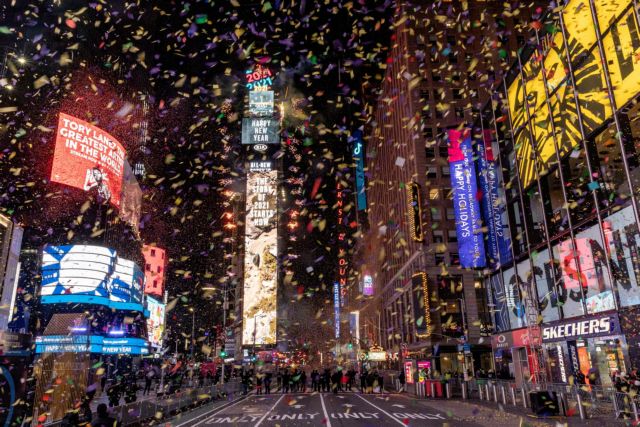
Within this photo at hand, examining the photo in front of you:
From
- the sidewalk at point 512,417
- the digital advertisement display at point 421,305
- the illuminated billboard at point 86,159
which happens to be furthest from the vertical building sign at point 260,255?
the sidewalk at point 512,417

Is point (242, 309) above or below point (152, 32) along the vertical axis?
below

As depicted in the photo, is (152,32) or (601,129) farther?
(152,32)

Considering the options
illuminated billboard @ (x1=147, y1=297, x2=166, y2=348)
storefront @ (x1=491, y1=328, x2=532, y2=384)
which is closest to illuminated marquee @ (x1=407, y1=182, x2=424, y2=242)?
storefront @ (x1=491, y1=328, x2=532, y2=384)

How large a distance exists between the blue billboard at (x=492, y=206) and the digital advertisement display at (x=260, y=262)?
77.9m

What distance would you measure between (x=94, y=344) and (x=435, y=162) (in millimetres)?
42710

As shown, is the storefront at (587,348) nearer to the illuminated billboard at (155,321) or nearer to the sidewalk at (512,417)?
the sidewalk at (512,417)

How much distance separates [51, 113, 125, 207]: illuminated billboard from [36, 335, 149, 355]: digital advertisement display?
1290cm

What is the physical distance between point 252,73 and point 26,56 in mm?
113148

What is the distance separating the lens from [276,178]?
12562cm

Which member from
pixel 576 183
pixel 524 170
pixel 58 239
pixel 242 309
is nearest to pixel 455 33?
pixel 524 170

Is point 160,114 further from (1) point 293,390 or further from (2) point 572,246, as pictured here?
(2) point 572,246

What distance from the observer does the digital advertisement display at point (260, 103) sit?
143 m

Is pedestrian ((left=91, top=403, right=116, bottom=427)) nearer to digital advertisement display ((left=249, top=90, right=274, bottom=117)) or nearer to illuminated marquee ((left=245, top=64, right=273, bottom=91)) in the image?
illuminated marquee ((left=245, top=64, right=273, bottom=91))

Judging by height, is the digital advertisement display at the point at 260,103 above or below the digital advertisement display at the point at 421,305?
above
